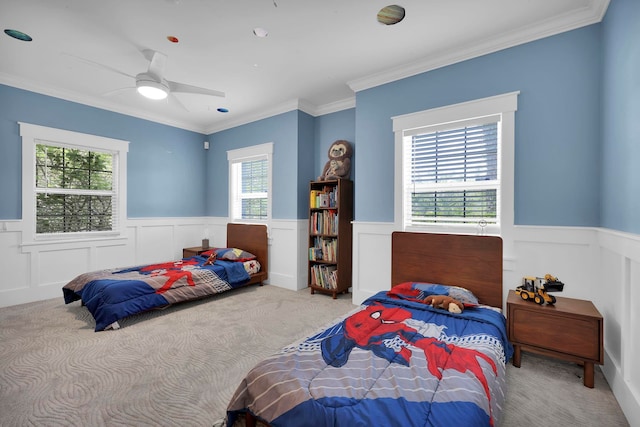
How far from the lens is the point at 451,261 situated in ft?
8.86

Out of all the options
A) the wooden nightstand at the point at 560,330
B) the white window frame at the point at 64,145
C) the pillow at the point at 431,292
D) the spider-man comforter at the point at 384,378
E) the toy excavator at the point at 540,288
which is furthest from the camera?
the white window frame at the point at 64,145

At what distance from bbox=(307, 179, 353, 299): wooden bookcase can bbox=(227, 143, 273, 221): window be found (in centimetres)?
97

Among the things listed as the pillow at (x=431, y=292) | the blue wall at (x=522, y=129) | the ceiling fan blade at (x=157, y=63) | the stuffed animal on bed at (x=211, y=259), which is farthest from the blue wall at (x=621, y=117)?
the stuffed animal on bed at (x=211, y=259)

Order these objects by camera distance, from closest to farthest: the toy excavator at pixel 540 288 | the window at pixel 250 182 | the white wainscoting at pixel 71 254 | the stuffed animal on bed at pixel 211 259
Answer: the toy excavator at pixel 540 288, the white wainscoting at pixel 71 254, the stuffed animal on bed at pixel 211 259, the window at pixel 250 182

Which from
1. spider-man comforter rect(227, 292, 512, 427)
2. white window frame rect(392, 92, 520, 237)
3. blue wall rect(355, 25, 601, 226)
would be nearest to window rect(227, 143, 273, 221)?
white window frame rect(392, 92, 520, 237)

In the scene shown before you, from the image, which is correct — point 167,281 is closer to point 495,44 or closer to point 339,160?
point 339,160

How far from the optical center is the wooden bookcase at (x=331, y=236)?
3871mm

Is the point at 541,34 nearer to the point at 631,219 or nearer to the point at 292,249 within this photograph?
the point at 631,219

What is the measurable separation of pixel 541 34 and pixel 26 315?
588 cm

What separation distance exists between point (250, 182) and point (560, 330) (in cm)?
450

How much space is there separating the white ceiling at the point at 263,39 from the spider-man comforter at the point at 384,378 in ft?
8.05

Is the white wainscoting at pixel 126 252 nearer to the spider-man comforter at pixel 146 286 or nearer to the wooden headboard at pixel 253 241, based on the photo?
the wooden headboard at pixel 253 241

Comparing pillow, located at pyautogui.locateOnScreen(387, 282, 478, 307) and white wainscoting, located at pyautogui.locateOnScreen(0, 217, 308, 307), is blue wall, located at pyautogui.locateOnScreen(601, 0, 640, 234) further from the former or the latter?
white wainscoting, located at pyautogui.locateOnScreen(0, 217, 308, 307)

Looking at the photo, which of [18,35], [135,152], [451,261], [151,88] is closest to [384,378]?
[451,261]
